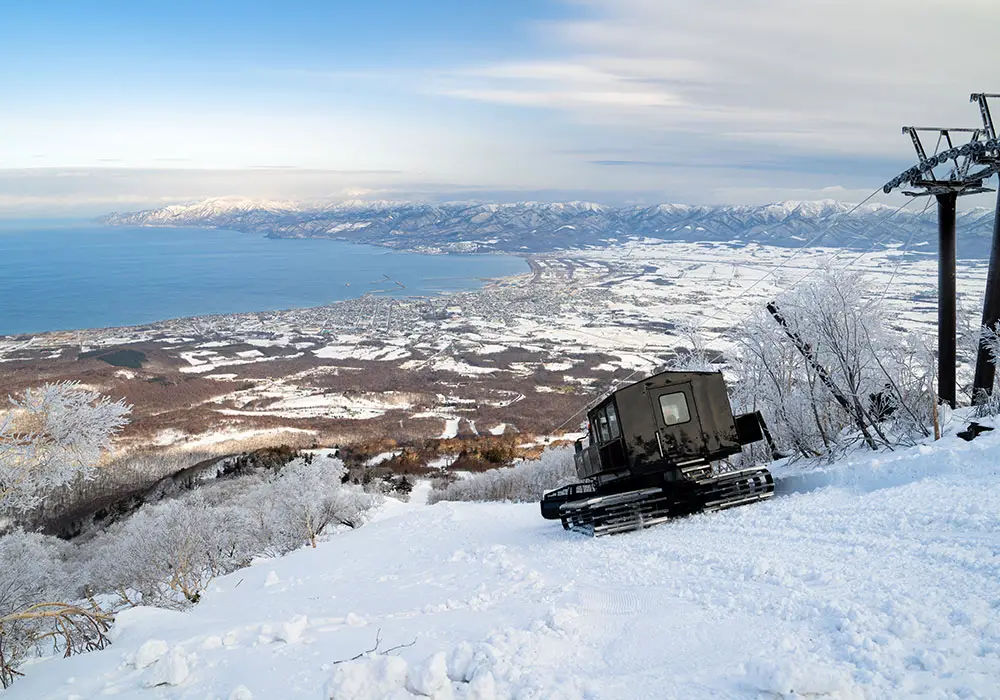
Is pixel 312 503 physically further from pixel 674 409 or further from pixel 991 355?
pixel 991 355

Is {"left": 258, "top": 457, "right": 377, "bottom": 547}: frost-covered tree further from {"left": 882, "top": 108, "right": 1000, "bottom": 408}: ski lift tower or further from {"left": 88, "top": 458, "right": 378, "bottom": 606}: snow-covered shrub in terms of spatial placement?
{"left": 882, "top": 108, "right": 1000, "bottom": 408}: ski lift tower

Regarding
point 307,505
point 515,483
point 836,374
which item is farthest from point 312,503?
point 836,374

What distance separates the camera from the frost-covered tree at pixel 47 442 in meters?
12.7

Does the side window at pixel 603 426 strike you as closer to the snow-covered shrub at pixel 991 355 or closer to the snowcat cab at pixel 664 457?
the snowcat cab at pixel 664 457

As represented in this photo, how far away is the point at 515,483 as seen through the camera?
1443 inches

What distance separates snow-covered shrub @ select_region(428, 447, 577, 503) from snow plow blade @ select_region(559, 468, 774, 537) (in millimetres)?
21423

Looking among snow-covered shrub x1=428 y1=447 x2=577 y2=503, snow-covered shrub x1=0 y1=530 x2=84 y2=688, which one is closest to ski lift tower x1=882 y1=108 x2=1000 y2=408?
snow-covered shrub x1=428 y1=447 x2=577 y2=503

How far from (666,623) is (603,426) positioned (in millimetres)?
8937

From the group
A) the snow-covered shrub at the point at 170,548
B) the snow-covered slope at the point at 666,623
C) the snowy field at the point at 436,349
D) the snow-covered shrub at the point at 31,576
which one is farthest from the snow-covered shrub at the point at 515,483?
the snow-covered slope at the point at 666,623

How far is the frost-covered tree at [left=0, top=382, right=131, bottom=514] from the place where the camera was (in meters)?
12.7

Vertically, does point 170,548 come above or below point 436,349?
above

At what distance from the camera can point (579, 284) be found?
181500mm

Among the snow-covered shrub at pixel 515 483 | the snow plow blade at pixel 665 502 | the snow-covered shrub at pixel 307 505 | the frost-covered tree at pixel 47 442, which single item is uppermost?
the frost-covered tree at pixel 47 442

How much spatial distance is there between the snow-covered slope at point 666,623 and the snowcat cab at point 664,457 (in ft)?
5.29
